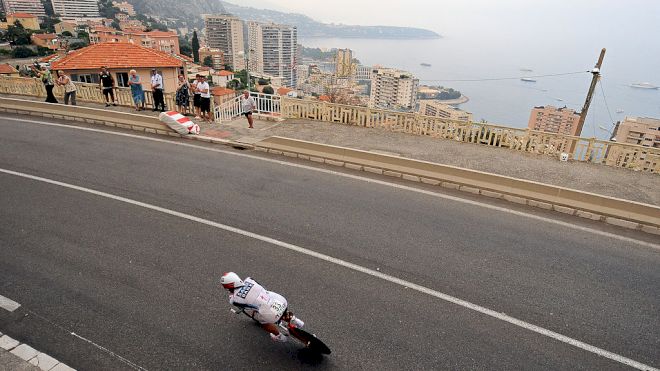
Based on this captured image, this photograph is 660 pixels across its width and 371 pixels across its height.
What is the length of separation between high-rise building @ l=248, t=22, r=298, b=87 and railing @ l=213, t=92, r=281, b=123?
15719 cm

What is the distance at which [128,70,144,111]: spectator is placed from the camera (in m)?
15.0

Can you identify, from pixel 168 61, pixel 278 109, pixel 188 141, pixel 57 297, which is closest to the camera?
pixel 57 297

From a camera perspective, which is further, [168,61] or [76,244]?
[168,61]

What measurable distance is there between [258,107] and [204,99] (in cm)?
234

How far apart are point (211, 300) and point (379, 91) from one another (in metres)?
100

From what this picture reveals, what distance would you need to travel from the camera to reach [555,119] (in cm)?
3152

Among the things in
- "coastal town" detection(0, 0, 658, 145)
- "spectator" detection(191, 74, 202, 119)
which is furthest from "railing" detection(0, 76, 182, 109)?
"spectator" detection(191, 74, 202, 119)

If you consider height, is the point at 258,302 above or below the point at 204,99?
below

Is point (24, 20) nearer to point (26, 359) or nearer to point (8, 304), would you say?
point (8, 304)

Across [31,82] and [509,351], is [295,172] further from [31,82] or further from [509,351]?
[31,82]

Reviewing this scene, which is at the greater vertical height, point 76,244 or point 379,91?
point 76,244

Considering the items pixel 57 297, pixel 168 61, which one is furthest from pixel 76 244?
pixel 168 61

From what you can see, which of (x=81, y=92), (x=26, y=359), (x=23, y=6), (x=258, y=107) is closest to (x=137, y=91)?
(x=81, y=92)

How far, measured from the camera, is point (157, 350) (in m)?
4.46
